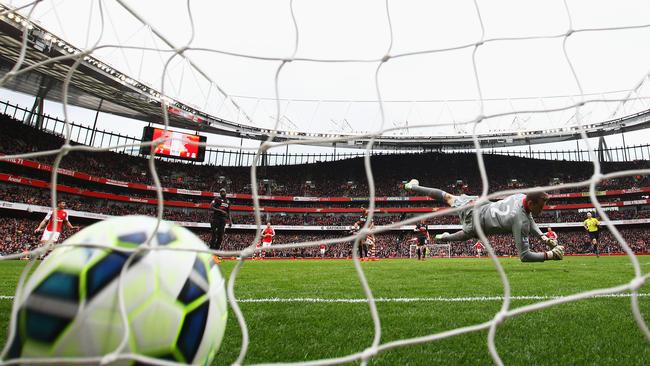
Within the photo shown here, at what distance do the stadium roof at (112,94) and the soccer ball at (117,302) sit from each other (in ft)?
43.6

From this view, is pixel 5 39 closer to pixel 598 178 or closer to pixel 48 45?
pixel 48 45

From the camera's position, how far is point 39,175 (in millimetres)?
28234

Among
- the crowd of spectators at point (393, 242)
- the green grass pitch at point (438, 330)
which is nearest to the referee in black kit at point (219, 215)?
the green grass pitch at point (438, 330)

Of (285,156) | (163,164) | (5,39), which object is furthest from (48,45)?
(285,156)

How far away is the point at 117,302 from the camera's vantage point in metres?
1.32

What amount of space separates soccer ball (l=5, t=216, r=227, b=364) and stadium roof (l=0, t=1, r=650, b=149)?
1328cm

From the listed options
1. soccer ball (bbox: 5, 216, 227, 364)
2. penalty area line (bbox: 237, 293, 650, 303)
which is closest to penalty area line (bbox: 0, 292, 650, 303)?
penalty area line (bbox: 237, 293, 650, 303)

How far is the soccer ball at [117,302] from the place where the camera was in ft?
4.19

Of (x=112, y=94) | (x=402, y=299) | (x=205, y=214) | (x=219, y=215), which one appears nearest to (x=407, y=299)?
(x=402, y=299)

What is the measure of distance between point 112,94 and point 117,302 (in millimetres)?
27187

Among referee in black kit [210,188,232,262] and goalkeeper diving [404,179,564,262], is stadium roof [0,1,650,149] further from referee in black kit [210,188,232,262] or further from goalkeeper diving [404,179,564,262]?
goalkeeper diving [404,179,564,262]

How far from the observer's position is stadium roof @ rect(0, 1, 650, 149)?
58.7ft

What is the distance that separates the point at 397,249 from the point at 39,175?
26.0 meters

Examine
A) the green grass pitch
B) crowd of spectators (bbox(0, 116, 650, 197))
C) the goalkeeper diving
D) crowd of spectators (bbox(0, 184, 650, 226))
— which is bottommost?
the green grass pitch
